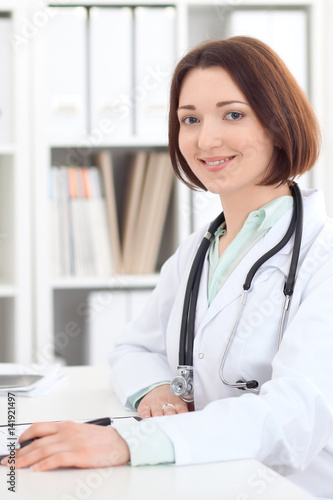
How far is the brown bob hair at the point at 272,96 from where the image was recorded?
120cm

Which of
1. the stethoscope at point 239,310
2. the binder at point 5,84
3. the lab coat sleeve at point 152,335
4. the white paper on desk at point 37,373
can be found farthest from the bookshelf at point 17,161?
the stethoscope at point 239,310

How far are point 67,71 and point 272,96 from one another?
1262mm

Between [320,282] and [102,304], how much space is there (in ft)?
4.57

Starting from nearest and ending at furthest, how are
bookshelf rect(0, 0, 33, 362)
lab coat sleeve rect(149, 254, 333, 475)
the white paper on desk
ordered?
lab coat sleeve rect(149, 254, 333, 475) → the white paper on desk → bookshelf rect(0, 0, 33, 362)

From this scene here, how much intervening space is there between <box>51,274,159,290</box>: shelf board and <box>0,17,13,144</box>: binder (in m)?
0.52

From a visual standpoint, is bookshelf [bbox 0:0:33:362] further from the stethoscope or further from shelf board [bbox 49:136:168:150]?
the stethoscope

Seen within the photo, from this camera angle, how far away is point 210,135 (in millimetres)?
1226

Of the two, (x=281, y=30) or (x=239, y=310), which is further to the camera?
(x=281, y=30)

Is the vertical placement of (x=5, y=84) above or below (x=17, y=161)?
above

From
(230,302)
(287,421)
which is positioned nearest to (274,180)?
(230,302)

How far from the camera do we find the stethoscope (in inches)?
44.6

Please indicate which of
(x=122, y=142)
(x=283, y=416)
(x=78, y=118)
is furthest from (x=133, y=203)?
(x=283, y=416)

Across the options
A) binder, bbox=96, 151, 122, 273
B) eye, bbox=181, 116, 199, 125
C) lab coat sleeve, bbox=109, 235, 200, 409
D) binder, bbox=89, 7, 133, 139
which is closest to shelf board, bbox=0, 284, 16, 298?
binder, bbox=96, 151, 122, 273

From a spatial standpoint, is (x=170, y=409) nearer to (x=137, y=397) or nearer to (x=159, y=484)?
(x=137, y=397)
